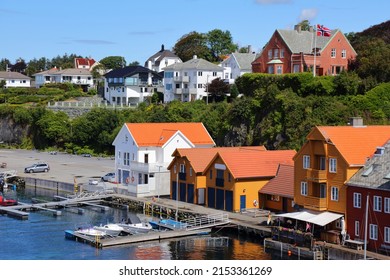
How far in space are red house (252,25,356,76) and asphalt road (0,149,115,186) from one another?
1929 centimetres

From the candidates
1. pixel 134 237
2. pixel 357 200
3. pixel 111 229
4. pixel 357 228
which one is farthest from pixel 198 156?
pixel 357 228

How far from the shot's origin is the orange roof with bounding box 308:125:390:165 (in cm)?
3731

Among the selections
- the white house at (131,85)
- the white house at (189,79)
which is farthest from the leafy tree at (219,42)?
the white house at (189,79)

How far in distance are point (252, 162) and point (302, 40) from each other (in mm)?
26468

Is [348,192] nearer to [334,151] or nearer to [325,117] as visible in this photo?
[334,151]

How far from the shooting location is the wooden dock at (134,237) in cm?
3944

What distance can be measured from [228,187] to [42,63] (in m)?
130

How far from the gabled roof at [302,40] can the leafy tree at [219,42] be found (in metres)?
53.8

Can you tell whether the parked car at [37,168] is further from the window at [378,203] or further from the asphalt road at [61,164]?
the window at [378,203]

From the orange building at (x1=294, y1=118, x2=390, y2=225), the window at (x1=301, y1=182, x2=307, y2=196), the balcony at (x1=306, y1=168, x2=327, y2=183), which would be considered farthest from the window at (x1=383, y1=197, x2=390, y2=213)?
the window at (x1=301, y1=182, x2=307, y2=196)

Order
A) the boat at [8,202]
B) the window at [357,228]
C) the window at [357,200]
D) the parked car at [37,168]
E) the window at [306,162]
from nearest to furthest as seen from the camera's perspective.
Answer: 1. the window at [357,228]
2. the window at [357,200]
3. the window at [306,162]
4. the boat at [8,202]
5. the parked car at [37,168]

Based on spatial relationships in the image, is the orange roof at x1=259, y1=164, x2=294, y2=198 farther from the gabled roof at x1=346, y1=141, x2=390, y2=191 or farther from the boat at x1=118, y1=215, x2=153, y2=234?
the boat at x1=118, y1=215, x2=153, y2=234

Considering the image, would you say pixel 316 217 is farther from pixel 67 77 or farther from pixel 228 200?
pixel 67 77

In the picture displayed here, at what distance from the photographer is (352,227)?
36.1 m
